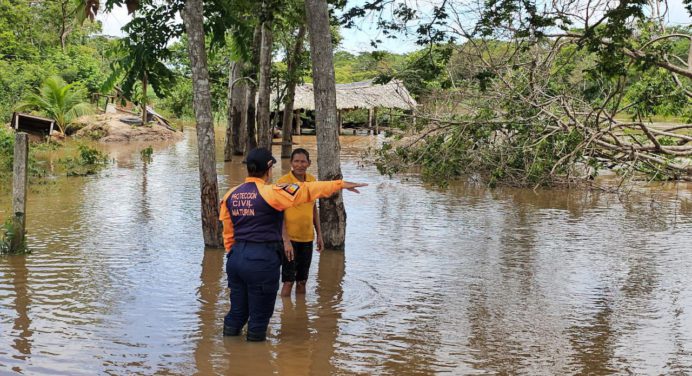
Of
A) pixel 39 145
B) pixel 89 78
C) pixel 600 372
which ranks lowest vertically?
pixel 600 372

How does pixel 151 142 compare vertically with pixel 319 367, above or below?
above

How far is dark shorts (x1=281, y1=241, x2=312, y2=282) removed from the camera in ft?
24.6

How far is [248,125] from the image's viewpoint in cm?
2450

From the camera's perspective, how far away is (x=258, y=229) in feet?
19.2

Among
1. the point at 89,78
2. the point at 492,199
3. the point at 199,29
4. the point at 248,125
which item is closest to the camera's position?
the point at 199,29

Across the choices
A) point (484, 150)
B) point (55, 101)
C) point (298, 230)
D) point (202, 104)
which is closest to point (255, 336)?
point (298, 230)

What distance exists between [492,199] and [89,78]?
85.2 ft

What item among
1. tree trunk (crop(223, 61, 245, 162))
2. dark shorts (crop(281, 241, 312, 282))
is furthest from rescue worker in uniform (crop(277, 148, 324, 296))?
tree trunk (crop(223, 61, 245, 162))

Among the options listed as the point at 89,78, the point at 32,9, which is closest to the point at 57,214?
the point at 89,78

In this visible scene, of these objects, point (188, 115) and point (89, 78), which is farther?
point (188, 115)

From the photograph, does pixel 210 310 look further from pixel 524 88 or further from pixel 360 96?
pixel 360 96

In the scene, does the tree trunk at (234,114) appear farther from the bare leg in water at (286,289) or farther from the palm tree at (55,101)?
the bare leg in water at (286,289)

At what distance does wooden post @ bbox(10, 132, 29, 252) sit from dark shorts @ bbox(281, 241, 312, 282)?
355 cm

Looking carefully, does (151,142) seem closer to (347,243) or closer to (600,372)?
(347,243)
